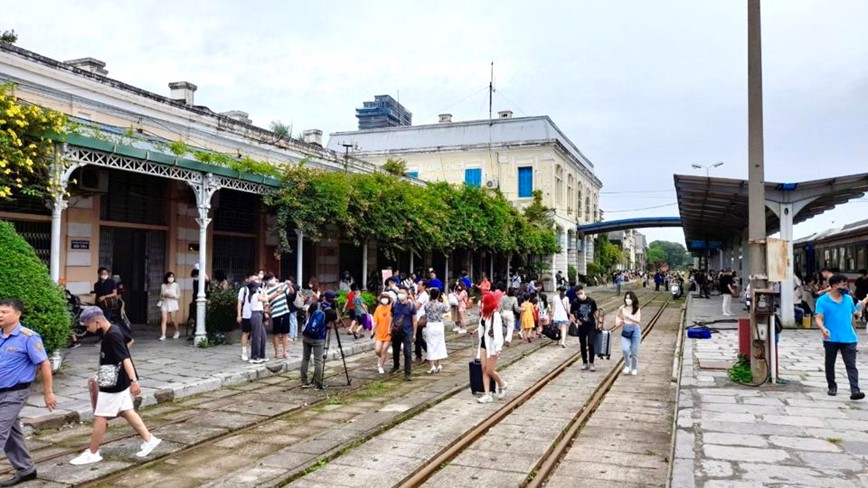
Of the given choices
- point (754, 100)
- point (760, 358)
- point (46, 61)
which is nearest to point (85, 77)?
A: point (46, 61)

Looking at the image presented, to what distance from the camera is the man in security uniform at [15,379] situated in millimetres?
5188

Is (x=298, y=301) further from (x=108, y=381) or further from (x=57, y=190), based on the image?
(x=108, y=381)

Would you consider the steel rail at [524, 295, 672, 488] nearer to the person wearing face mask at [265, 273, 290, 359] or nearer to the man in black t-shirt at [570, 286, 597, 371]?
the man in black t-shirt at [570, 286, 597, 371]

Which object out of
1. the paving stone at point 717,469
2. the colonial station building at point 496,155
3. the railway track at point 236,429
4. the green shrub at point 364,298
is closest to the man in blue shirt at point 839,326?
the paving stone at point 717,469

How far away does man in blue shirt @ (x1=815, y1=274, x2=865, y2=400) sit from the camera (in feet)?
27.0

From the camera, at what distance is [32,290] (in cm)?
847

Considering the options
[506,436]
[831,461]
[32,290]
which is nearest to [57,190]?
[32,290]

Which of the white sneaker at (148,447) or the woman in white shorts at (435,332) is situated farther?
the woman in white shorts at (435,332)

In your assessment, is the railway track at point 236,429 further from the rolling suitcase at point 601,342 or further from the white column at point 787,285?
the white column at point 787,285

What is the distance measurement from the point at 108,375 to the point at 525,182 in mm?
37649

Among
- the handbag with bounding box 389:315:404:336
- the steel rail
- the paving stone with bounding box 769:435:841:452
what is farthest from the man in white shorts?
the paving stone with bounding box 769:435:841:452

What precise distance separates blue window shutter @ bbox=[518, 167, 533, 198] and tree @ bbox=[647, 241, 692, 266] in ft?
342

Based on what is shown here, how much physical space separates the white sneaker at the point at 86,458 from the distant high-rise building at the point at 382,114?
186 ft

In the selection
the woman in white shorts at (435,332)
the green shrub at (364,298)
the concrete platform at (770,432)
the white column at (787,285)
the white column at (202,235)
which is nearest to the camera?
the concrete platform at (770,432)
